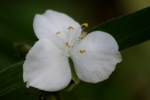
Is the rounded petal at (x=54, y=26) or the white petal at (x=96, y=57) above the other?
the rounded petal at (x=54, y=26)

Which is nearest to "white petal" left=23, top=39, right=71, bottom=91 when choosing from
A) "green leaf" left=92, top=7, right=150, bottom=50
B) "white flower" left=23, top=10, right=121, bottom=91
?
"white flower" left=23, top=10, right=121, bottom=91

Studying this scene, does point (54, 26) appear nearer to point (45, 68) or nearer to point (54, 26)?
point (54, 26)

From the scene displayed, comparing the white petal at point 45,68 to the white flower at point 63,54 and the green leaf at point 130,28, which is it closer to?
the white flower at point 63,54

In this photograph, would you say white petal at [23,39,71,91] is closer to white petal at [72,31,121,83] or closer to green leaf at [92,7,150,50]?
white petal at [72,31,121,83]

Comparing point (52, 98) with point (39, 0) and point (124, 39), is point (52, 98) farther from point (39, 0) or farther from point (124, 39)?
point (39, 0)

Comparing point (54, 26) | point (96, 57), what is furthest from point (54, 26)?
point (96, 57)

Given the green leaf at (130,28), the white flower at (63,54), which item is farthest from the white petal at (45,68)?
the green leaf at (130,28)
